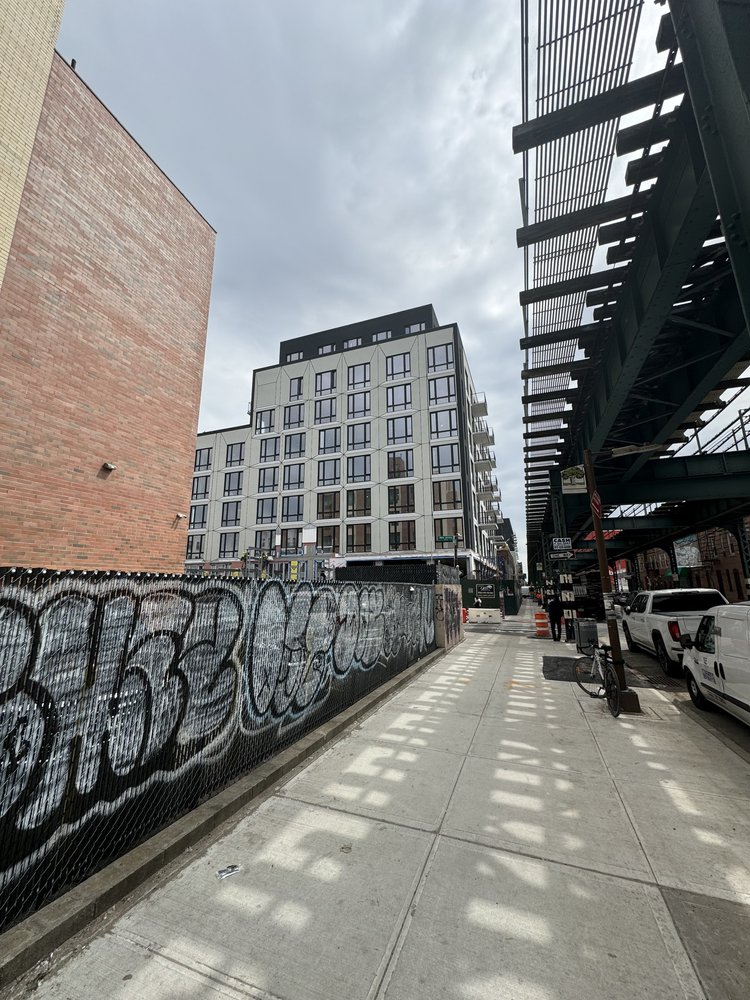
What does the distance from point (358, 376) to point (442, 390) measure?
9.30 meters

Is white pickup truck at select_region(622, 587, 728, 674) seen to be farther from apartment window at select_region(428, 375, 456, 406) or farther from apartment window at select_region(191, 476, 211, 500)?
apartment window at select_region(191, 476, 211, 500)

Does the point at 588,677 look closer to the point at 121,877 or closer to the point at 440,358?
the point at 121,877

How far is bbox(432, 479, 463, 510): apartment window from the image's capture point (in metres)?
35.6

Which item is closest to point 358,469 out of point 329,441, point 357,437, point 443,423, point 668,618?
point 357,437

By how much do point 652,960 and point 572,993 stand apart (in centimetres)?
58

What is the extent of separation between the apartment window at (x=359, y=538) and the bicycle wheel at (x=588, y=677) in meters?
27.7

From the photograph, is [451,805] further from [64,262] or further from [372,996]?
[64,262]

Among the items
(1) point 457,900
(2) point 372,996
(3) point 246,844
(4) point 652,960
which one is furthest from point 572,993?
(3) point 246,844

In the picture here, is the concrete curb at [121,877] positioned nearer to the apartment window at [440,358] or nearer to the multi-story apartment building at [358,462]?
the multi-story apartment building at [358,462]

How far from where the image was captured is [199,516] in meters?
45.9

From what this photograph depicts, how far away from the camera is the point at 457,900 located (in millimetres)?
2771

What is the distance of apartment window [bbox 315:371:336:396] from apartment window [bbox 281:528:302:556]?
14.7 meters

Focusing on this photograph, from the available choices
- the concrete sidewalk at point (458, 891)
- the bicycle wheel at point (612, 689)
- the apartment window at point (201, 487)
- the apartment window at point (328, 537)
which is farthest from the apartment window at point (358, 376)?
the concrete sidewalk at point (458, 891)

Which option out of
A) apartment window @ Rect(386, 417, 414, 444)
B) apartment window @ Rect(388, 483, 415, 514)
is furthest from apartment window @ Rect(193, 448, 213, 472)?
apartment window @ Rect(388, 483, 415, 514)
